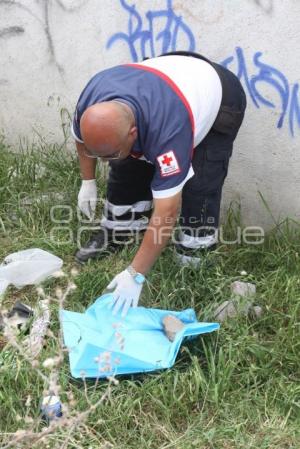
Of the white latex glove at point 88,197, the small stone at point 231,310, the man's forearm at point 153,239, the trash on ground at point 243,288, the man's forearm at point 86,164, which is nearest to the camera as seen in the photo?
the man's forearm at point 153,239

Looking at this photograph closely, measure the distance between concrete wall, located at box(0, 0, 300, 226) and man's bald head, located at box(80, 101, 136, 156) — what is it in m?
0.94

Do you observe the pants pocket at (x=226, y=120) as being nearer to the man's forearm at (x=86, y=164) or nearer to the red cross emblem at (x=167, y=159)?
the red cross emblem at (x=167, y=159)

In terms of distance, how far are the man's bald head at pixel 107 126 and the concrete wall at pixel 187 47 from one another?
3.08 ft

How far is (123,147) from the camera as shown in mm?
2234

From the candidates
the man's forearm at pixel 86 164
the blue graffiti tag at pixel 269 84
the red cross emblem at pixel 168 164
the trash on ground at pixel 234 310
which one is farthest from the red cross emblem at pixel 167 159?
the blue graffiti tag at pixel 269 84

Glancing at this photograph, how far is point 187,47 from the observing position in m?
2.99

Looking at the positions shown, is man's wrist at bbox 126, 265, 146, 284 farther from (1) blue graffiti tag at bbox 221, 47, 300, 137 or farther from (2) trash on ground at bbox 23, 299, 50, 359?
(1) blue graffiti tag at bbox 221, 47, 300, 137

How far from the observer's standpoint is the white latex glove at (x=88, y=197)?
2963 mm

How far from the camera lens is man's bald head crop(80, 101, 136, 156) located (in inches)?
83.7

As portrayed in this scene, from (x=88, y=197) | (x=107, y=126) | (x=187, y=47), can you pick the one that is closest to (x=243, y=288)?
(x=88, y=197)

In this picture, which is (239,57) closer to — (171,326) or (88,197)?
(88,197)

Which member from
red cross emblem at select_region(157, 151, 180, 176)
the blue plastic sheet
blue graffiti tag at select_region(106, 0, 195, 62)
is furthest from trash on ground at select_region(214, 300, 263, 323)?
blue graffiti tag at select_region(106, 0, 195, 62)

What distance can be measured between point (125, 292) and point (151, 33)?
1.42m

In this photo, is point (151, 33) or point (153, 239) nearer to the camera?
point (153, 239)
